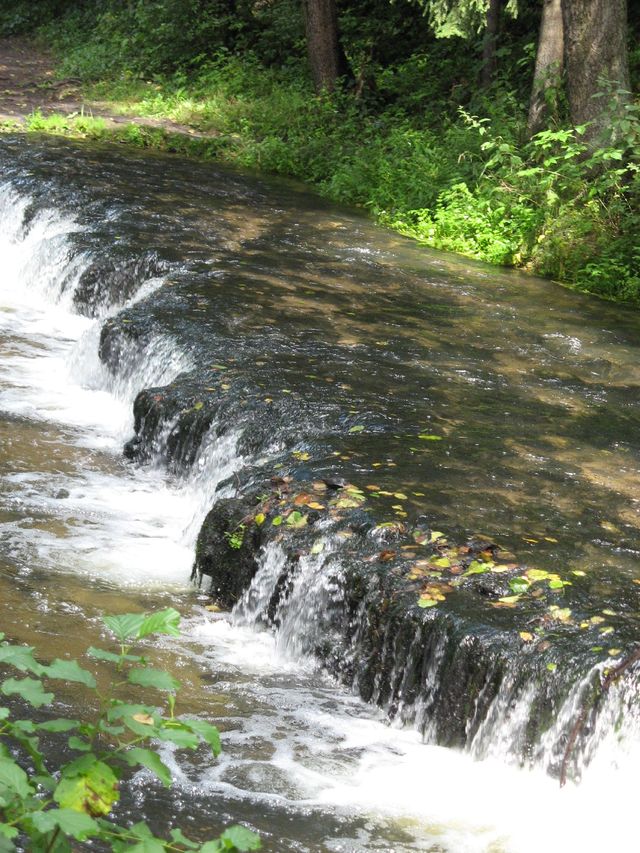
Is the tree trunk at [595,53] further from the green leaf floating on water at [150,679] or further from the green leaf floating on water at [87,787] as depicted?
the green leaf floating on water at [87,787]

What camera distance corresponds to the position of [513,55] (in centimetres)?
1931

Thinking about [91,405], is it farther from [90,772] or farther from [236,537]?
[90,772]

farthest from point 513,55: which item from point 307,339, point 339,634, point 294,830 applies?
point 294,830

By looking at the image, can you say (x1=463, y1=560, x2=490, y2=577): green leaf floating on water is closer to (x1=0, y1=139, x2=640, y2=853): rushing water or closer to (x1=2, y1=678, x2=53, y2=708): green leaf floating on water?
(x1=0, y1=139, x2=640, y2=853): rushing water

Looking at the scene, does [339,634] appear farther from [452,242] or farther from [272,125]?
[272,125]

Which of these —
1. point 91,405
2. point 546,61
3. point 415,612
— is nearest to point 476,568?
point 415,612

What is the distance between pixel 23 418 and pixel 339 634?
4159 mm

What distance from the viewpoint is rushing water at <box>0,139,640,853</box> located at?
485 centimetres

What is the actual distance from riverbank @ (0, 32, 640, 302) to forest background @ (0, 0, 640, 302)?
32mm

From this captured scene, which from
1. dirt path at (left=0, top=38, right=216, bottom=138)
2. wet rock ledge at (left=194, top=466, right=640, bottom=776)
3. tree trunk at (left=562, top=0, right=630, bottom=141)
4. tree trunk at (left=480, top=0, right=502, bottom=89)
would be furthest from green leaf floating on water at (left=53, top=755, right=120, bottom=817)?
dirt path at (left=0, top=38, right=216, bottom=138)

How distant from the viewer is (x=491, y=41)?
1792 centimetres

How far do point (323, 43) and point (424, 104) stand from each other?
240 centimetres

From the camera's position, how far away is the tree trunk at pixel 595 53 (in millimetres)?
12674

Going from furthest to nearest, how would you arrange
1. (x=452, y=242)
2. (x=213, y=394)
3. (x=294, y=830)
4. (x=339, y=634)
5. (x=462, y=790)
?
1. (x=452, y=242)
2. (x=213, y=394)
3. (x=339, y=634)
4. (x=462, y=790)
5. (x=294, y=830)
